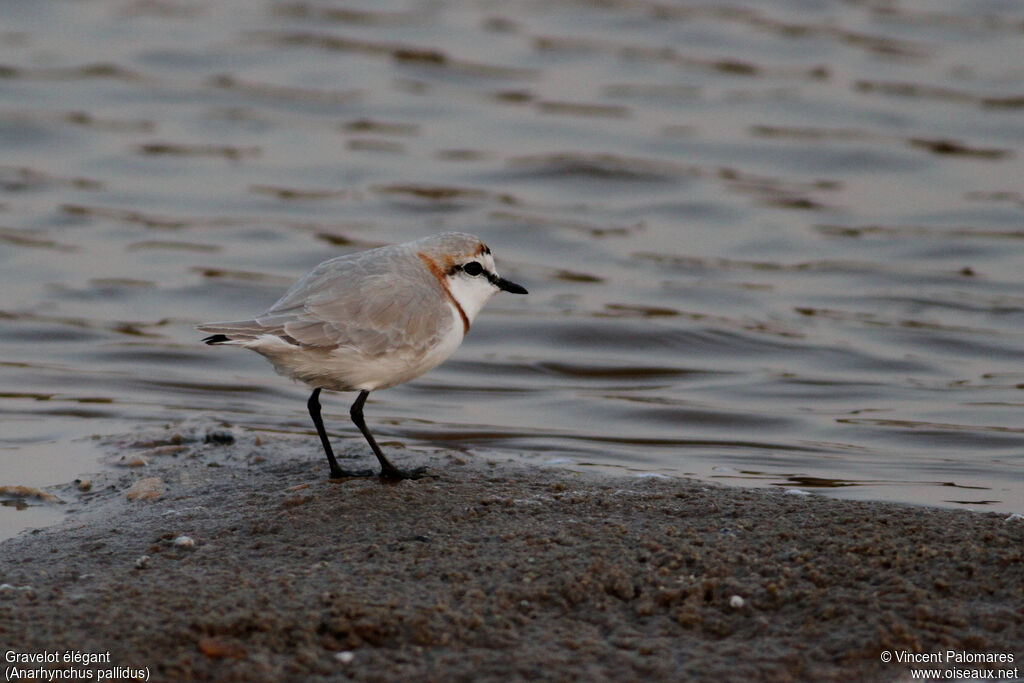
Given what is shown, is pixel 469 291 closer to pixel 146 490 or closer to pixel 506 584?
pixel 146 490

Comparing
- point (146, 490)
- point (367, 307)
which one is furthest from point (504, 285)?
point (146, 490)

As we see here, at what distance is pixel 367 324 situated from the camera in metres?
5.91

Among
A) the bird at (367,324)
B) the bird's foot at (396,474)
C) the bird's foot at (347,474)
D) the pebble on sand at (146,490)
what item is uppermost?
the bird at (367,324)

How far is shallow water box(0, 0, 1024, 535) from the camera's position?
8.01 meters

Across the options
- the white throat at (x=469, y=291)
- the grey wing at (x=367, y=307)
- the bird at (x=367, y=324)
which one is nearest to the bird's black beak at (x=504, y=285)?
the white throat at (x=469, y=291)

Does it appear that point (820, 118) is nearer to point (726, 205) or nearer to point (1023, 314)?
point (726, 205)

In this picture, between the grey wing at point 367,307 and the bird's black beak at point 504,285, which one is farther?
the bird's black beak at point 504,285

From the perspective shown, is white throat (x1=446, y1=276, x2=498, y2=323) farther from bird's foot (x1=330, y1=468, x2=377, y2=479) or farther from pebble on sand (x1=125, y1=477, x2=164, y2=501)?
pebble on sand (x1=125, y1=477, x2=164, y2=501)

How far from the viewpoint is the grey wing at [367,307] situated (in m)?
5.78

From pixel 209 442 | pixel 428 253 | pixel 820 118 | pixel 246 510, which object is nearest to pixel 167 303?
pixel 209 442

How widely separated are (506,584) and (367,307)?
1869 mm

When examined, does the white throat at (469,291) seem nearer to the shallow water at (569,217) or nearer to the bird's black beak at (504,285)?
the bird's black beak at (504,285)

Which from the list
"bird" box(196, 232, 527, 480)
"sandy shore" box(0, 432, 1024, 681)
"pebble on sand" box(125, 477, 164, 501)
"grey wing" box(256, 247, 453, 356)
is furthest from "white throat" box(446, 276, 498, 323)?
"pebble on sand" box(125, 477, 164, 501)

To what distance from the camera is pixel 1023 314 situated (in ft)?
33.8
